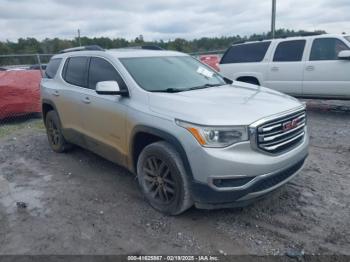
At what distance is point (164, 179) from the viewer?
3543 millimetres

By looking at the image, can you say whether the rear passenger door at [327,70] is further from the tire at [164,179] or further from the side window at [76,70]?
the tire at [164,179]

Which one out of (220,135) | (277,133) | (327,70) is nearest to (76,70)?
(220,135)

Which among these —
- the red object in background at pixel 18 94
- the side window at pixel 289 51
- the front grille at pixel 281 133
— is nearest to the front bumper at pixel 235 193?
the front grille at pixel 281 133

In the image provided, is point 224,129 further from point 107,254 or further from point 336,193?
point 336,193

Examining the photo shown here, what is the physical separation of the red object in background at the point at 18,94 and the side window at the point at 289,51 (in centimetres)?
648

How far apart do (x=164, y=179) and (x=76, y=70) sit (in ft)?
8.44

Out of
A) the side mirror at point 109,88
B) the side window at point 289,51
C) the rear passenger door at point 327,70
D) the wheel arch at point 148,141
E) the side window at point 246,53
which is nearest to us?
the wheel arch at point 148,141

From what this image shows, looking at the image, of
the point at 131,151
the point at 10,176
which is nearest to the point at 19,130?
the point at 10,176

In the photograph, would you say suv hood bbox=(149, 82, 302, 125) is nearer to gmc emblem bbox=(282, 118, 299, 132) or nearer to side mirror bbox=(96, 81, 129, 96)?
gmc emblem bbox=(282, 118, 299, 132)

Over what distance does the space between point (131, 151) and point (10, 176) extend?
244 centimetres

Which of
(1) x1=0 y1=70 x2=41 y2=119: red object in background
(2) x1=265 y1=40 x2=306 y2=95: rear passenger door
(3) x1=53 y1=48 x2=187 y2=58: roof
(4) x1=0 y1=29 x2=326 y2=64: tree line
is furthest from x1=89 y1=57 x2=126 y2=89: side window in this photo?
(4) x1=0 y1=29 x2=326 y2=64: tree line

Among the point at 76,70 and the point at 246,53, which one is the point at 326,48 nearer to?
the point at 246,53

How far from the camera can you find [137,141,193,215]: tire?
10.8 feet

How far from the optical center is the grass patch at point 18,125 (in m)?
8.12
